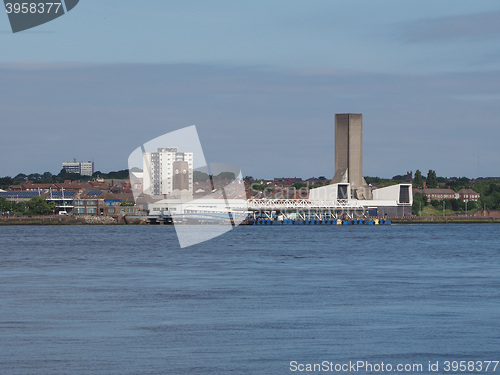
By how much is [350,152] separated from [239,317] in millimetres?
108781

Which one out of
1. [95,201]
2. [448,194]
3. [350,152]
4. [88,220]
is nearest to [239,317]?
[88,220]

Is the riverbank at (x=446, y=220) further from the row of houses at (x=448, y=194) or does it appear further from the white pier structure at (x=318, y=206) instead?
the row of houses at (x=448, y=194)

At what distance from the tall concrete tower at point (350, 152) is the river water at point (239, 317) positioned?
306 feet

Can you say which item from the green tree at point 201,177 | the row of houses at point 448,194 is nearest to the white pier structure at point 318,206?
the green tree at point 201,177

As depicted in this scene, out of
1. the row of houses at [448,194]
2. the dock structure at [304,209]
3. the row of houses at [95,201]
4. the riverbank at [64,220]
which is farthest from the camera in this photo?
the row of houses at [448,194]

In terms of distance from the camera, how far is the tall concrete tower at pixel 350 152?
126 metres

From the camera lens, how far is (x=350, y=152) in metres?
126

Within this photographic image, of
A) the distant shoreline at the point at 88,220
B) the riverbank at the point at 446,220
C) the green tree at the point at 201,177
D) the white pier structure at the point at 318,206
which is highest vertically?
the green tree at the point at 201,177

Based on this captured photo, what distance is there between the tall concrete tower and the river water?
93331 millimetres

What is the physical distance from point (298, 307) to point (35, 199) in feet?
351

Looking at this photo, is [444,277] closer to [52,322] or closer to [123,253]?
[52,322]

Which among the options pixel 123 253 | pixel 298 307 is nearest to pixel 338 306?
pixel 298 307

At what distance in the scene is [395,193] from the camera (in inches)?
4833

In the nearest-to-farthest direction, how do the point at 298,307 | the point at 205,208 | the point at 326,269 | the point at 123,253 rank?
the point at 298,307 → the point at 326,269 → the point at 123,253 → the point at 205,208
